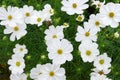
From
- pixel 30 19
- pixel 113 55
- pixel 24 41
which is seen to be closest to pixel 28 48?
pixel 24 41

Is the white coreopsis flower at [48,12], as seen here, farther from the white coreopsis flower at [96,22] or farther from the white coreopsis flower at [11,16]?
the white coreopsis flower at [96,22]

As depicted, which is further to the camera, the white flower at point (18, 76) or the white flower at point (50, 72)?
the white flower at point (18, 76)

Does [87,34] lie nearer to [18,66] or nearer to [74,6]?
[74,6]

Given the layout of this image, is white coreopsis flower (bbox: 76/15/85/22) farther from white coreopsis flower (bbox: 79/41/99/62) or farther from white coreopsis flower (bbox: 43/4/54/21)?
white coreopsis flower (bbox: 79/41/99/62)

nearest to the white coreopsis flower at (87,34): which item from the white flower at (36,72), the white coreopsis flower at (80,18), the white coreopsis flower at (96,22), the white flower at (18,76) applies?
the white coreopsis flower at (96,22)

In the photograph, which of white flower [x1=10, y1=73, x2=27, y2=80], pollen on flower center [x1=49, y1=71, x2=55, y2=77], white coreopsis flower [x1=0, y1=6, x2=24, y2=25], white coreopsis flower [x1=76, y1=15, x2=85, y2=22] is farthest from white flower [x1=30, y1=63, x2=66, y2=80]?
white coreopsis flower [x1=76, y1=15, x2=85, y2=22]

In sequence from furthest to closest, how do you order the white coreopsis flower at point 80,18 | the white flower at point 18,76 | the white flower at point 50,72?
the white coreopsis flower at point 80,18
the white flower at point 18,76
the white flower at point 50,72
